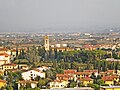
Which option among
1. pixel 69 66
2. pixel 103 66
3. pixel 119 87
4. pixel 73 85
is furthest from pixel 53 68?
pixel 119 87

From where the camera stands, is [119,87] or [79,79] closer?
[119,87]

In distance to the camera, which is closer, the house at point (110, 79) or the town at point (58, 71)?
the town at point (58, 71)

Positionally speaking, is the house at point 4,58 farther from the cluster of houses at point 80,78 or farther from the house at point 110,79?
the house at point 110,79

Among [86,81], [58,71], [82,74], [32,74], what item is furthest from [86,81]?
[32,74]

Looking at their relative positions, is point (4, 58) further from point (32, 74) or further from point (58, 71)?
point (58, 71)

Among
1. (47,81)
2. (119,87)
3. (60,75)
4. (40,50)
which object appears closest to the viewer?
(119,87)

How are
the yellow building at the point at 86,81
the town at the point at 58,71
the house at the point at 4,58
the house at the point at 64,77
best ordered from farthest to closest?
the house at the point at 4,58, the house at the point at 64,77, the yellow building at the point at 86,81, the town at the point at 58,71

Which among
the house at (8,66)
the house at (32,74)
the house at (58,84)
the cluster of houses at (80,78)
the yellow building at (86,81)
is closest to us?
the house at (58,84)

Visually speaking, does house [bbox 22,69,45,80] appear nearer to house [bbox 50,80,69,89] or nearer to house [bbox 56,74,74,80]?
house [bbox 56,74,74,80]

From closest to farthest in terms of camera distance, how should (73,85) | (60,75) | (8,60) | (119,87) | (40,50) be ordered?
(119,87), (73,85), (60,75), (8,60), (40,50)

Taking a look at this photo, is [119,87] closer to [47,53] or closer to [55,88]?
[55,88]

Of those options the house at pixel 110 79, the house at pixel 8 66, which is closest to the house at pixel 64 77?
the house at pixel 110 79
